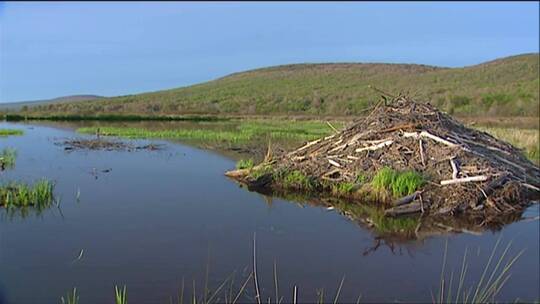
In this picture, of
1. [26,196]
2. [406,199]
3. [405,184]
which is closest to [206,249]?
[26,196]

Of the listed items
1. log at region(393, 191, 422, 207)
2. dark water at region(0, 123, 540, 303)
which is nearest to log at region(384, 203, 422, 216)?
log at region(393, 191, 422, 207)

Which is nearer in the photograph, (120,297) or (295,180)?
(120,297)

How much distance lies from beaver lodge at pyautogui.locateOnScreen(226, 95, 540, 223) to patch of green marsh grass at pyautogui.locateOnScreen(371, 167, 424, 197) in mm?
20

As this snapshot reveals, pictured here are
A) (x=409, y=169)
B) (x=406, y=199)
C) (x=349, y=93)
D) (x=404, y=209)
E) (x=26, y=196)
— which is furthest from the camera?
(x=349, y=93)

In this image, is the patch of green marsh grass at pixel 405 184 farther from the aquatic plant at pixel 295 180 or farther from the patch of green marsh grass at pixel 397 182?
the aquatic plant at pixel 295 180

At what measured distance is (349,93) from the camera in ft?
194

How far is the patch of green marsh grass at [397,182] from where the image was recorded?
35.2 feet

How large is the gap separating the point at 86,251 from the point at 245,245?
2.21 meters

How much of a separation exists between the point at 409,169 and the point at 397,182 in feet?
2.67

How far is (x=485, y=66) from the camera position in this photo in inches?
2795

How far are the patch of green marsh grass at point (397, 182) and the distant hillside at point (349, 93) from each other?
2709 cm

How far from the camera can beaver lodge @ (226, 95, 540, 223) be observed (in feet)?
34.3

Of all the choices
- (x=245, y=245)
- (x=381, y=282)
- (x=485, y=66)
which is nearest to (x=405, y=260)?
(x=381, y=282)

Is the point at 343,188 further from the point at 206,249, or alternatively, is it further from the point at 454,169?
the point at 206,249
